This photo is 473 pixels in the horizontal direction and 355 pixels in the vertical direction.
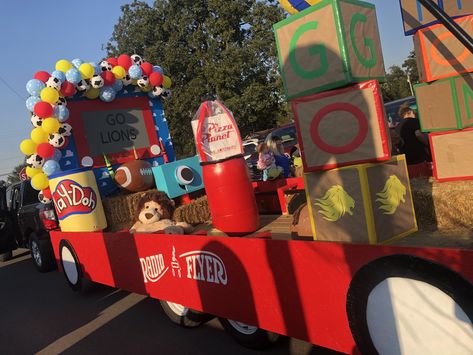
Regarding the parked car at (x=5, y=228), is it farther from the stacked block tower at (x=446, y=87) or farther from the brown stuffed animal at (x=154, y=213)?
the stacked block tower at (x=446, y=87)

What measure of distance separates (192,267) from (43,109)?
11.6 feet

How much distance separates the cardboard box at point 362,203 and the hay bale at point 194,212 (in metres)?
2.72

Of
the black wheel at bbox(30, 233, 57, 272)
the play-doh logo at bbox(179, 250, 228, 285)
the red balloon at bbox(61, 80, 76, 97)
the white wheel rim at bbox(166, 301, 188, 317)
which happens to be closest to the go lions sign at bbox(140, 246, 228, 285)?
the play-doh logo at bbox(179, 250, 228, 285)

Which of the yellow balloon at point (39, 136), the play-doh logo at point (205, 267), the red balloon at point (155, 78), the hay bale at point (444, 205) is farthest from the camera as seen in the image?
the red balloon at point (155, 78)

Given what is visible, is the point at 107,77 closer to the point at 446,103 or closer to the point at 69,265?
the point at 69,265

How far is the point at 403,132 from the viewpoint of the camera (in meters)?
5.55

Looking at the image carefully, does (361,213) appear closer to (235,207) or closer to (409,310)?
(409,310)

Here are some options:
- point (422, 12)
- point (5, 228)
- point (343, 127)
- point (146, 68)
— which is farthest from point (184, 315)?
point (5, 228)

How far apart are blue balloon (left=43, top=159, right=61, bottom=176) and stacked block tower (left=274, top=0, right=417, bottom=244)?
4.13 m

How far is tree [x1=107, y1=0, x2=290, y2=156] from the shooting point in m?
27.1

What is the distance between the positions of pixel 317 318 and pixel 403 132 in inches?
141

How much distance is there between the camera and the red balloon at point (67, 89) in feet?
20.0

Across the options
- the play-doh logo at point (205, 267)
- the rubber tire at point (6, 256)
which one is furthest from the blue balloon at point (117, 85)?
the rubber tire at point (6, 256)

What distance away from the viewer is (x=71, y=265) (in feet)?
19.8
